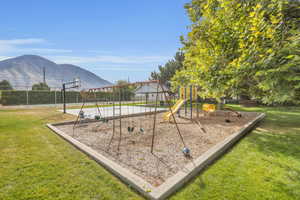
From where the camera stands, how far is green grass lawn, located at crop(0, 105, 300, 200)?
1.79m

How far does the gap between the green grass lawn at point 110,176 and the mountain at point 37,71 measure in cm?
7766

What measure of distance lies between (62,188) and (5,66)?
123 m

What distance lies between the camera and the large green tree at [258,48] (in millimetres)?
2531

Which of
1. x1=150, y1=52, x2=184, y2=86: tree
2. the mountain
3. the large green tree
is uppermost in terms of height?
the mountain

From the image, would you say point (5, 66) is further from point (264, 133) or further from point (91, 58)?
point (264, 133)

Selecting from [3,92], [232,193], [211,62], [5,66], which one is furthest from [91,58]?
[5,66]

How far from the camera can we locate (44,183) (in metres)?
1.99

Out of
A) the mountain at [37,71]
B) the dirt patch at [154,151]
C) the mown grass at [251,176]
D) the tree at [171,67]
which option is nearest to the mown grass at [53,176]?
the dirt patch at [154,151]

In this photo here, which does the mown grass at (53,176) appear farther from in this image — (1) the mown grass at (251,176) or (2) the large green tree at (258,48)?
(2) the large green tree at (258,48)

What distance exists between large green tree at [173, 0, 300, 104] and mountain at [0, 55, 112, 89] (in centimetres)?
7763

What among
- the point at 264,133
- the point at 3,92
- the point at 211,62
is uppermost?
the point at 211,62

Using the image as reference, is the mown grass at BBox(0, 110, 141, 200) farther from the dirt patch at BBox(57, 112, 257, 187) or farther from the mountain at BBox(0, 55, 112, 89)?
the mountain at BBox(0, 55, 112, 89)

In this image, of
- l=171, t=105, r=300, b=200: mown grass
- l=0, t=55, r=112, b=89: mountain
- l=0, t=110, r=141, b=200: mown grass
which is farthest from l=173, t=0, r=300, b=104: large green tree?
l=0, t=55, r=112, b=89: mountain

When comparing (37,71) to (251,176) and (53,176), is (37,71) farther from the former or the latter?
(251,176)
